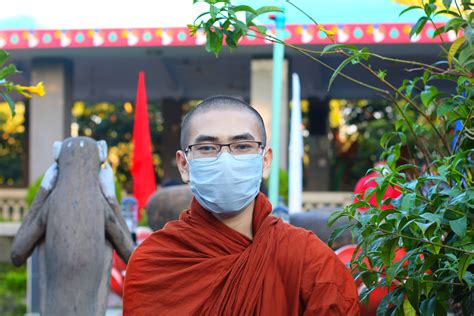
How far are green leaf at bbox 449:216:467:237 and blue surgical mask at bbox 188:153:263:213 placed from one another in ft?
1.92

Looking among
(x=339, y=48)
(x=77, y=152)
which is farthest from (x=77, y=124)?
(x=339, y=48)

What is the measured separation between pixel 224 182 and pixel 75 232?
7.37ft

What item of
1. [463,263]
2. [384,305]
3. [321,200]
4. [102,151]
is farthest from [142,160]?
[463,263]

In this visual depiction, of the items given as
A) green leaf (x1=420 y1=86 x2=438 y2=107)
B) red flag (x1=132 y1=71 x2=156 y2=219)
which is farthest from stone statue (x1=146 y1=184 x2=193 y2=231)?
green leaf (x1=420 y1=86 x2=438 y2=107)

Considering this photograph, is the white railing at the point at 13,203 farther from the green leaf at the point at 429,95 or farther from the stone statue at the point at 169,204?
the green leaf at the point at 429,95

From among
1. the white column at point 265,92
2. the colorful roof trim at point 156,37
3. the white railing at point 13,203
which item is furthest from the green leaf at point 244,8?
the white railing at point 13,203

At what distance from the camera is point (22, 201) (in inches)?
625

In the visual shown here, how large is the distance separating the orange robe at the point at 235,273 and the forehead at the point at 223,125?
0.74ft

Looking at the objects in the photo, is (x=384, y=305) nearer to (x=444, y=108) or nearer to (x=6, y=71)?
(x=444, y=108)

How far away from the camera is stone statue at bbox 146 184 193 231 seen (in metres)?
7.24

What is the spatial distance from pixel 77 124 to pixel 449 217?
22771mm

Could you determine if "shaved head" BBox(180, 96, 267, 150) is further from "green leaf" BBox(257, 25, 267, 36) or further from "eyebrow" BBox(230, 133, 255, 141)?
"green leaf" BBox(257, 25, 267, 36)

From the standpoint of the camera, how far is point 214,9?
9.06ft

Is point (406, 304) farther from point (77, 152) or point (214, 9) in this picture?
point (77, 152)
